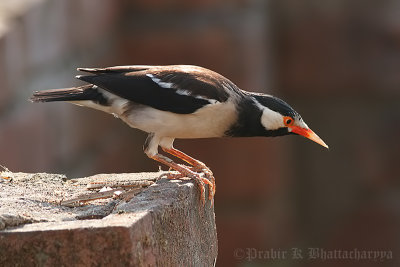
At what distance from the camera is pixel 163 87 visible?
10.7 feet

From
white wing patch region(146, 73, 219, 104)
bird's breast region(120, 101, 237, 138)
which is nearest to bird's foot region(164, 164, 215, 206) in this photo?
bird's breast region(120, 101, 237, 138)

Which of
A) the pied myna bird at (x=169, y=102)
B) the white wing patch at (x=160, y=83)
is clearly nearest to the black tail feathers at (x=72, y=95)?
the pied myna bird at (x=169, y=102)

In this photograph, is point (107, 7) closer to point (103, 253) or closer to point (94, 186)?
point (94, 186)

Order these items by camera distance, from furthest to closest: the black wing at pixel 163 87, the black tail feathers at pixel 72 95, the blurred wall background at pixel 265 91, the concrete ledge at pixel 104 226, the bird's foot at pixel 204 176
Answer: the blurred wall background at pixel 265 91, the black tail feathers at pixel 72 95, the black wing at pixel 163 87, the bird's foot at pixel 204 176, the concrete ledge at pixel 104 226

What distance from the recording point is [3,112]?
4.29 m

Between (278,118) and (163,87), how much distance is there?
481 mm

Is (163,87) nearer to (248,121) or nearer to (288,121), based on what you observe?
(248,121)

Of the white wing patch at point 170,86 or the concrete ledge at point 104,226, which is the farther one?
the white wing patch at point 170,86

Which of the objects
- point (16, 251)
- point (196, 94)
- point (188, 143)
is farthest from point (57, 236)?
point (188, 143)

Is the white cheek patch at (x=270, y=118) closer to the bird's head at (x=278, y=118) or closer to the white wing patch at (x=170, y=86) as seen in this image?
the bird's head at (x=278, y=118)

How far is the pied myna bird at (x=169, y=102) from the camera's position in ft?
10.7

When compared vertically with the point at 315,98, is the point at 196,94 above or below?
above

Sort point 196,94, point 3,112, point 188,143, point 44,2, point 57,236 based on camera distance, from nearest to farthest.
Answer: point 57,236 < point 196,94 < point 3,112 < point 44,2 < point 188,143

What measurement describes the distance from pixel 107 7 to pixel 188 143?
1.02 m
